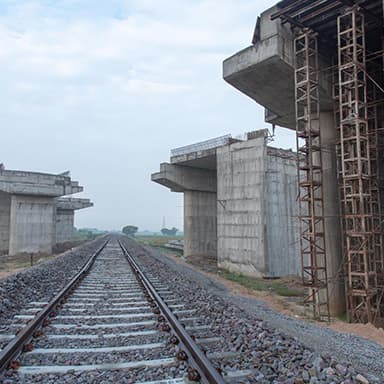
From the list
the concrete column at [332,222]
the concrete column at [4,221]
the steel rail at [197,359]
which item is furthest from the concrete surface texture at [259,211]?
the concrete column at [4,221]

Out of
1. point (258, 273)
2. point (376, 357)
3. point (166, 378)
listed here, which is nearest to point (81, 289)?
point (166, 378)

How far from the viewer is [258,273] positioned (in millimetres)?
19297

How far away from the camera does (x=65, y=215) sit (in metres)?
65.2

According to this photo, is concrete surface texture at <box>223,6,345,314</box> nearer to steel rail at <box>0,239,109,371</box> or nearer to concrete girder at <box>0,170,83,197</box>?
steel rail at <box>0,239,109,371</box>

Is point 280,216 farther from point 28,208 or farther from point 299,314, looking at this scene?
point 28,208

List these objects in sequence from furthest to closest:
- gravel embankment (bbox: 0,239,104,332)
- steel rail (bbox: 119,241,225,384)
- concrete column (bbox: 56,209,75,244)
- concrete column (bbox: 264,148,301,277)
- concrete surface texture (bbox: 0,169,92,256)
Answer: concrete column (bbox: 56,209,75,244)
concrete surface texture (bbox: 0,169,92,256)
concrete column (bbox: 264,148,301,277)
gravel embankment (bbox: 0,239,104,332)
steel rail (bbox: 119,241,225,384)

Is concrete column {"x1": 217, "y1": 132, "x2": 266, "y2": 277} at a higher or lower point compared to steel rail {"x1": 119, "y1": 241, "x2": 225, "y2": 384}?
higher

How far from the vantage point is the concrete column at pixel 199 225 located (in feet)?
102

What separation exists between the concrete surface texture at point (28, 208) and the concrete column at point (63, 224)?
27.0 m

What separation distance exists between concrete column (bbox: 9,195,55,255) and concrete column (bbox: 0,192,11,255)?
4.06 m

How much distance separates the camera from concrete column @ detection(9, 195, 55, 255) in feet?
108

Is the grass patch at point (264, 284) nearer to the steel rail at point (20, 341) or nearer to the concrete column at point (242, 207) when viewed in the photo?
the concrete column at point (242, 207)

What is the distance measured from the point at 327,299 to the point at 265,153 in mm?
10018

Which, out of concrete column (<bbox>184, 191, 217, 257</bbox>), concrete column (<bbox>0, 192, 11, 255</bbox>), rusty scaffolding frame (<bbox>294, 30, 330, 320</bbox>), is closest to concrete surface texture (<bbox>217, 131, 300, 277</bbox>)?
rusty scaffolding frame (<bbox>294, 30, 330, 320</bbox>)
